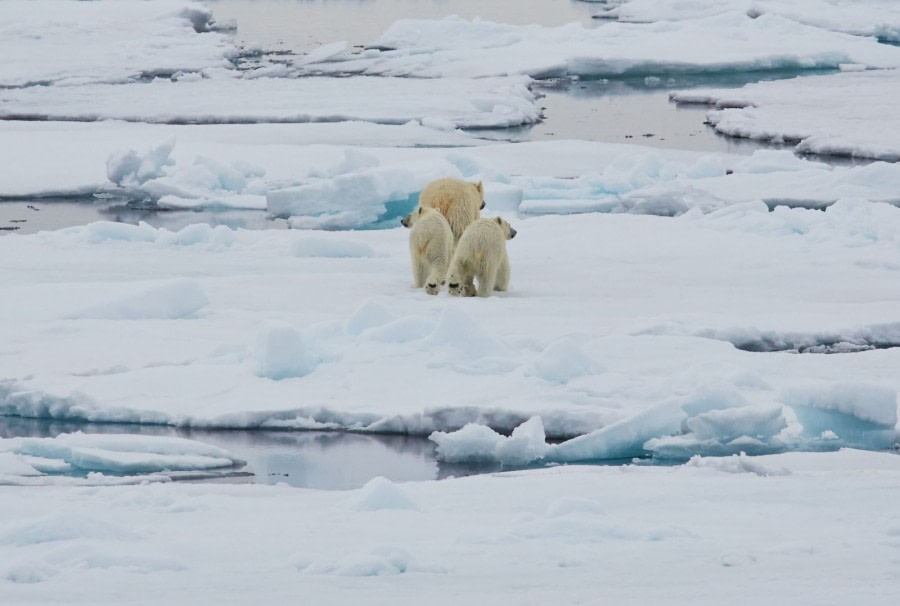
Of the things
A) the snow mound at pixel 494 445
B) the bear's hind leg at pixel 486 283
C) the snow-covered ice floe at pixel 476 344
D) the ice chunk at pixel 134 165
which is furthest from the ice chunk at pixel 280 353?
the ice chunk at pixel 134 165

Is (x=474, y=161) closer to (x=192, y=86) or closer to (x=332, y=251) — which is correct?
(x=332, y=251)

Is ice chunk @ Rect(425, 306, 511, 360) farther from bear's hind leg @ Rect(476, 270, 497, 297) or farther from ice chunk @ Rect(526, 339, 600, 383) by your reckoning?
bear's hind leg @ Rect(476, 270, 497, 297)

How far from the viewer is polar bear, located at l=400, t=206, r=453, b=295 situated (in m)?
7.43

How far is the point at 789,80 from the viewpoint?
21891mm

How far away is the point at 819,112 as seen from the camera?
1798 centimetres

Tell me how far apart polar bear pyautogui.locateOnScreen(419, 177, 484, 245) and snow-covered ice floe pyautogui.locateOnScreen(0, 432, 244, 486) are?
123 inches

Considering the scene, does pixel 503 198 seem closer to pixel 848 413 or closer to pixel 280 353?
pixel 280 353

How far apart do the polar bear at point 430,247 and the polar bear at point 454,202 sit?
0.23 metres

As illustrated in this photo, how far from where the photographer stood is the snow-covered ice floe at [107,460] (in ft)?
15.6

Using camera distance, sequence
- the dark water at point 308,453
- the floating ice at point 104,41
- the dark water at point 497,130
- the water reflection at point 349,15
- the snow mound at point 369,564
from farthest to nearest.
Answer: the water reflection at point 349,15
the floating ice at point 104,41
the dark water at point 497,130
the dark water at point 308,453
the snow mound at point 369,564

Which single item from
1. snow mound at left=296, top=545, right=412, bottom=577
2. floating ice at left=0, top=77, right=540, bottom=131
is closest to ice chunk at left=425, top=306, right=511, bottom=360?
snow mound at left=296, top=545, right=412, bottom=577

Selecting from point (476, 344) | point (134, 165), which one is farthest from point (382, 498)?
point (134, 165)

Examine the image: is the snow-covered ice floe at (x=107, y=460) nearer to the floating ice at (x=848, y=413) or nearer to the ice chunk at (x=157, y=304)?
the ice chunk at (x=157, y=304)

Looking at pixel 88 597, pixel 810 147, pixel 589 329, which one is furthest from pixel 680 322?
pixel 810 147
